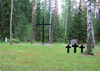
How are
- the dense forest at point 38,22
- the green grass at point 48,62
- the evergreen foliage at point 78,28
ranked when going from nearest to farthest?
the green grass at point 48,62
the evergreen foliage at point 78,28
the dense forest at point 38,22

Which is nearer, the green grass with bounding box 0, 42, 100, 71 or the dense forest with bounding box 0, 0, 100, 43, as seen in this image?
the green grass with bounding box 0, 42, 100, 71

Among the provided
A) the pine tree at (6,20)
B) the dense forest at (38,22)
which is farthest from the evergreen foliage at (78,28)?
the pine tree at (6,20)

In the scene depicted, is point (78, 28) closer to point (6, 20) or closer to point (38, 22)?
point (38, 22)

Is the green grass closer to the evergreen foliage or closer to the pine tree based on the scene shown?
the evergreen foliage

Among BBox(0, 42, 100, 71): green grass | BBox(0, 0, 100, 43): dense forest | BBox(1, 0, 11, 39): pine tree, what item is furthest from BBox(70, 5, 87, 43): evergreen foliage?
BBox(0, 42, 100, 71): green grass

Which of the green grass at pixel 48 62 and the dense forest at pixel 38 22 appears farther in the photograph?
the dense forest at pixel 38 22

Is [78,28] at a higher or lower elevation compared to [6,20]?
lower

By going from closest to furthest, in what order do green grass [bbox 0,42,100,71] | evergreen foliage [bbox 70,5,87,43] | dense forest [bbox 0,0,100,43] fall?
green grass [bbox 0,42,100,71] < evergreen foliage [bbox 70,5,87,43] < dense forest [bbox 0,0,100,43]

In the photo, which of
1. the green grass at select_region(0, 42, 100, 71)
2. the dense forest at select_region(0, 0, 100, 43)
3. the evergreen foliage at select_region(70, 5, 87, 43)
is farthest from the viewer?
the dense forest at select_region(0, 0, 100, 43)

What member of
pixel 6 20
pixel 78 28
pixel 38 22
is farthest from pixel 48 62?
pixel 38 22

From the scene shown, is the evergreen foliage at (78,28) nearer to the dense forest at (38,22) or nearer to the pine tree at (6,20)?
the dense forest at (38,22)

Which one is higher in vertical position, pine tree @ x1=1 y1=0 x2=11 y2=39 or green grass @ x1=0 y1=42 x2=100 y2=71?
pine tree @ x1=1 y1=0 x2=11 y2=39

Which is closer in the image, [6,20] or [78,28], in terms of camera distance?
[78,28]

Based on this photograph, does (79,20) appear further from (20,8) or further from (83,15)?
(20,8)
